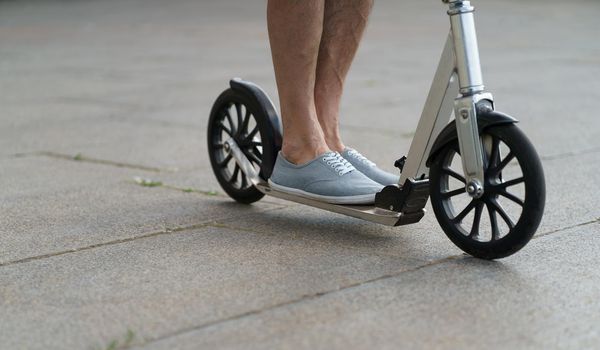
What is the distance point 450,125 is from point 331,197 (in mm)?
523

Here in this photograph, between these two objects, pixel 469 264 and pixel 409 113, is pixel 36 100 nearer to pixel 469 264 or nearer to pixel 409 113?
pixel 409 113

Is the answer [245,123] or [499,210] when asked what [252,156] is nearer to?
[245,123]

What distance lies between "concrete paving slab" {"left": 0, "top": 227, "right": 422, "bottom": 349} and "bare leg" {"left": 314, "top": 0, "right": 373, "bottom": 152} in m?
0.49

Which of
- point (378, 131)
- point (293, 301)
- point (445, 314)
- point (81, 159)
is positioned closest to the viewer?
point (445, 314)

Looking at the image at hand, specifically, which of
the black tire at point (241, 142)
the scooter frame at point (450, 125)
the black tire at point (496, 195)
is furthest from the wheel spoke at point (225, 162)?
the black tire at point (496, 195)

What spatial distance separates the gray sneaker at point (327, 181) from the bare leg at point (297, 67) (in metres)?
0.04

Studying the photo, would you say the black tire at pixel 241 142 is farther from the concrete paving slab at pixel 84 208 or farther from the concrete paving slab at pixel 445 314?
the concrete paving slab at pixel 445 314

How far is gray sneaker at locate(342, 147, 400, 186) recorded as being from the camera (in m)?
3.18

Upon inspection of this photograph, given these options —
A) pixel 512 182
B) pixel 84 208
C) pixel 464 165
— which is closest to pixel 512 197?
pixel 512 182

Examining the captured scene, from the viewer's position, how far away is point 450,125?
8.96ft

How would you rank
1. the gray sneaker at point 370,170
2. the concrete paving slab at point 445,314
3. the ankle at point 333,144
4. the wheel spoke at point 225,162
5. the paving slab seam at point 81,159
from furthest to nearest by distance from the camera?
the paving slab seam at point 81,159 → the wheel spoke at point 225,162 → the ankle at point 333,144 → the gray sneaker at point 370,170 → the concrete paving slab at point 445,314

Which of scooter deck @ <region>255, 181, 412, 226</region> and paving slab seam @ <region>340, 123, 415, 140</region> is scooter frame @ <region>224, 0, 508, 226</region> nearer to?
scooter deck @ <region>255, 181, 412, 226</region>

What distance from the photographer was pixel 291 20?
10.00 ft

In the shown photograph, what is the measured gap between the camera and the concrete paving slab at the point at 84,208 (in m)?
3.09
